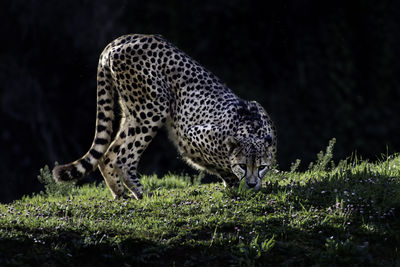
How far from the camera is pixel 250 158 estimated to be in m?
5.61

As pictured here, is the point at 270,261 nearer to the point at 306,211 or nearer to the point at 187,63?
the point at 306,211

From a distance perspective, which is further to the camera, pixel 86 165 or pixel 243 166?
pixel 86 165

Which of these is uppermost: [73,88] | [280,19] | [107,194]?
[280,19]

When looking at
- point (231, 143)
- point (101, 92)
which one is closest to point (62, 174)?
point (101, 92)

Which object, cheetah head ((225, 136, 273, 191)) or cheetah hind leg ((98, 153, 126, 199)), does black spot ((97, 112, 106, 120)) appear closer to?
cheetah hind leg ((98, 153, 126, 199))

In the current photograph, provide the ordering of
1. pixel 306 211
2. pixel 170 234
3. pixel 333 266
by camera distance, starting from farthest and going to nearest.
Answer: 1. pixel 306 211
2. pixel 170 234
3. pixel 333 266

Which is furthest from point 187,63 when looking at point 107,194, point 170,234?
point 170,234

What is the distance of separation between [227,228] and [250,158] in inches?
38.3

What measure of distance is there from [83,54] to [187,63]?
3714 mm

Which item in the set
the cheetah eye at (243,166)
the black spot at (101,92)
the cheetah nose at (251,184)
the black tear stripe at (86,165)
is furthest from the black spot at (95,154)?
the cheetah nose at (251,184)

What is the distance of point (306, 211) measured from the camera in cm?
498

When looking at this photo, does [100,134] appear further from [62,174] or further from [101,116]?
[62,174]

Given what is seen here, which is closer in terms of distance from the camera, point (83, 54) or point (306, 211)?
point (306, 211)

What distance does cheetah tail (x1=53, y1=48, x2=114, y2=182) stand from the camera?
6188 mm
